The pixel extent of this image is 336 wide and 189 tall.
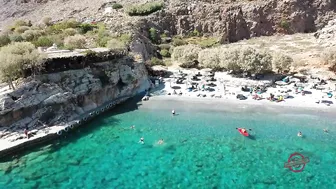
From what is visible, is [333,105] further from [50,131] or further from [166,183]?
[50,131]

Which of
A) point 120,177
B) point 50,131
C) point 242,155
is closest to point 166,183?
point 120,177

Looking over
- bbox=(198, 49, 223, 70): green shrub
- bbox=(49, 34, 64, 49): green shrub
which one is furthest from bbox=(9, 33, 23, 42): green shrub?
bbox=(198, 49, 223, 70): green shrub

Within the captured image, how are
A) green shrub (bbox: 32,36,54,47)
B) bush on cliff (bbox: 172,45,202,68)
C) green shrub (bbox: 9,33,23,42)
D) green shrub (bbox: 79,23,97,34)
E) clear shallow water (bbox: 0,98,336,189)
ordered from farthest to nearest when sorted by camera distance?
green shrub (bbox: 79,23,97,34), green shrub (bbox: 9,33,23,42), bush on cliff (bbox: 172,45,202,68), green shrub (bbox: 32,36,54,47), clear shallow water (bbox: 0,98,336,189)

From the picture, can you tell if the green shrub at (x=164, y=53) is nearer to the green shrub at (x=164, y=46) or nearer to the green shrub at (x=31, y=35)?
the green shrub at (x=164, y=46)

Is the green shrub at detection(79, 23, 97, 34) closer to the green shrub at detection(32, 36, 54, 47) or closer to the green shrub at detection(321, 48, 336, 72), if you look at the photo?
the green shrub at detection(32, 36, 54, 47)

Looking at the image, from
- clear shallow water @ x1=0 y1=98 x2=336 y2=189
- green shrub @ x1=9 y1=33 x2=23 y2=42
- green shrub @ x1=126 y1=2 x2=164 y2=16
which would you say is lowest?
clear shallow water @ x1=0 y1=98 x2=336 y2=189

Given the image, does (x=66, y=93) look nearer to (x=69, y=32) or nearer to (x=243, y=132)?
(x=243, y=132)
